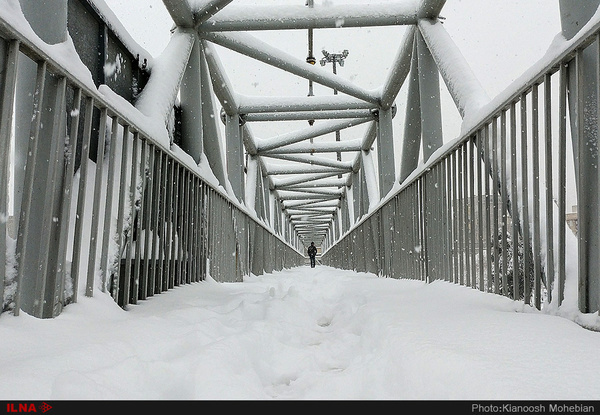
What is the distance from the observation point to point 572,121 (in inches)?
88.4

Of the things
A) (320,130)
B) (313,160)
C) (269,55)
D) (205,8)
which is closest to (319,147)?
(313,160)

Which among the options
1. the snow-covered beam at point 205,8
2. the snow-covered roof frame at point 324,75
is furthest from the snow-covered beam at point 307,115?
the snow-covered beam at point 205,8

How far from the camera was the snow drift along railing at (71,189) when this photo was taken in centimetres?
190

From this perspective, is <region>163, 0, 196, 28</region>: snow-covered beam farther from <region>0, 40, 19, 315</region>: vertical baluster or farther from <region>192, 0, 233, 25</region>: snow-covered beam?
<region>0, 40, 19, 315</region>: vertical baluster

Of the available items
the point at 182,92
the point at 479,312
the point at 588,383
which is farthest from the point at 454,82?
the point at 588,383

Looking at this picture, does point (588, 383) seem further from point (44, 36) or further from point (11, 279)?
point (44, 36)

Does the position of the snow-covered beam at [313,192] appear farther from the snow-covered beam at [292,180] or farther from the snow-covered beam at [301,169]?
the snow-covered beam at [301,169]

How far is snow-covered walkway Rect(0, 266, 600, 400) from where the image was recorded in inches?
49.9

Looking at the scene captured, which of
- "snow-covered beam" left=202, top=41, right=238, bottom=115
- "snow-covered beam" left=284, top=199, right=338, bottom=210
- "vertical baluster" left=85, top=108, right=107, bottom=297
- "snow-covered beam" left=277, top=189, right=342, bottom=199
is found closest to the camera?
"vertical baluster" left=85, top=108, right=107, bottom=297

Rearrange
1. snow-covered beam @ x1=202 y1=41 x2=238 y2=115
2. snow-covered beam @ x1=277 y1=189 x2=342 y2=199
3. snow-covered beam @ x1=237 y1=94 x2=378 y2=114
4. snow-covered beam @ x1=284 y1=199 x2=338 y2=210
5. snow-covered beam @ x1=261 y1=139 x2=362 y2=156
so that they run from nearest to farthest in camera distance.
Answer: snow-covered beam @ x1=202 y1=41 x2=238 y2=115
snow-covered beam @ x1=237 y1=94 x2=378 y2=114
snow-covered beam @ x1=261 y1=139 x2=362 y2=156
snow-covered beam @ x1=277 y1=189 x2=342 y2=199
snow-covered beam @ x1=284 y1=199 x2=338 y2=210

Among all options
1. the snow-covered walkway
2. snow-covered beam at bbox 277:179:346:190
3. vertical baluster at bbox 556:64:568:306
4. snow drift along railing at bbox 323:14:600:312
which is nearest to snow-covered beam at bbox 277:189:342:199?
snow-covered beam at bbox 277:179:346:190

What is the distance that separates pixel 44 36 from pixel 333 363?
2.20 meters

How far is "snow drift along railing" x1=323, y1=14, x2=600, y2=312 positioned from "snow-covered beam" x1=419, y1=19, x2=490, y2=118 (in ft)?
2.04

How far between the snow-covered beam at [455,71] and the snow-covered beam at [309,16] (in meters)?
0.59
